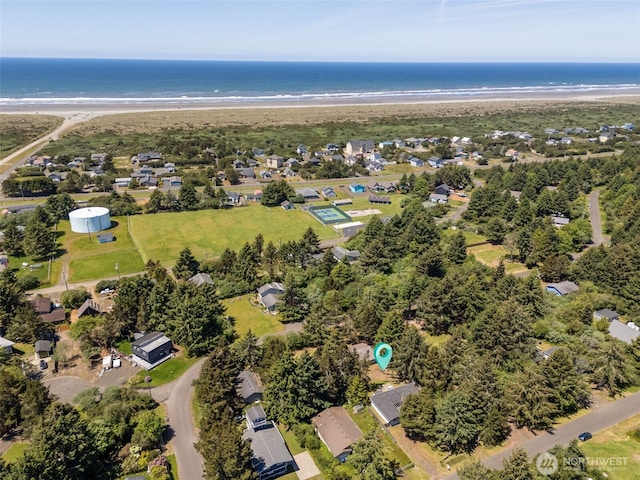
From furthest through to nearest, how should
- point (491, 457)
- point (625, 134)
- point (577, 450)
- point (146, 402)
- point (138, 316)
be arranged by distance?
point (625, 134) < point (138, 316) < point (146, 402) < point (491, 457) < point (577, 450)

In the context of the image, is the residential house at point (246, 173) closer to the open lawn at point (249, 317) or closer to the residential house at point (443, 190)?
the residential house at point (443, 190)

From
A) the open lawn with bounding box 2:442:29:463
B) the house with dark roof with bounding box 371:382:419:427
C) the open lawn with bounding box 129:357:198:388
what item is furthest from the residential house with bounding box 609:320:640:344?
the open lawn with bounding box 2:442:29:463

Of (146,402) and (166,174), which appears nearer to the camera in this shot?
(146,402)

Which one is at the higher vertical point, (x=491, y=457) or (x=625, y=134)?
(x=625, y=134)

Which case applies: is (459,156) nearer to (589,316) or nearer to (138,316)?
(589,316)

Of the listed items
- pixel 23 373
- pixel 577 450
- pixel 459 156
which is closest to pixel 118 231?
pixel 23 373
